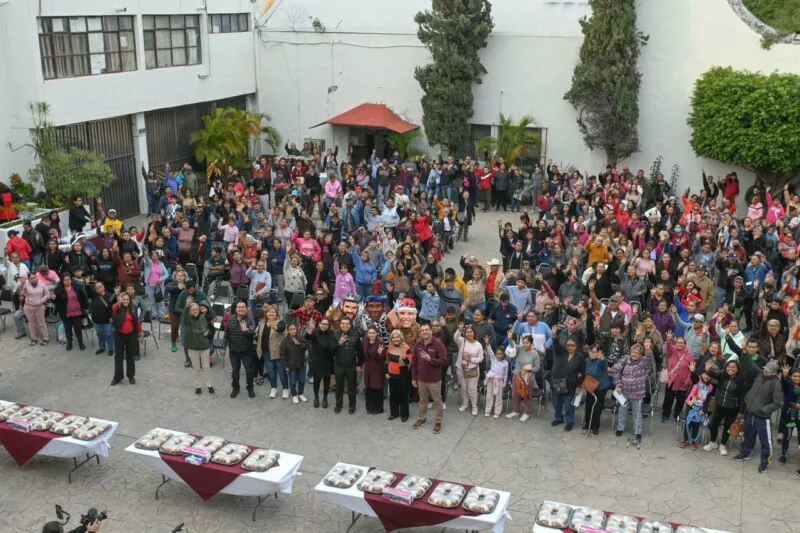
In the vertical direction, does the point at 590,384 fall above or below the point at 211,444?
above

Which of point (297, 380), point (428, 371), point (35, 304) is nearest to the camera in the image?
point (428, 371)

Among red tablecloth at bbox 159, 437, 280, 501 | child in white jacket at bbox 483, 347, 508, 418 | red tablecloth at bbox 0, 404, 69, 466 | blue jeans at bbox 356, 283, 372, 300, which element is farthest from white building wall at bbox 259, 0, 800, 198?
red tablecloth at bbox 0, 404, 69, 466

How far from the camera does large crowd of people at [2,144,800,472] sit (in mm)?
11188

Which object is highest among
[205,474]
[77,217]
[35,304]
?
[77,217]

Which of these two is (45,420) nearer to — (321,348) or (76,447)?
(76,447)

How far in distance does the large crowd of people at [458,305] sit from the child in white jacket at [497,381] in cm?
3

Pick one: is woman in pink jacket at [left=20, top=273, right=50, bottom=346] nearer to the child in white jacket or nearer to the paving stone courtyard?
the paving stone courtyard

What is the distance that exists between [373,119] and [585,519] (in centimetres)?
1907

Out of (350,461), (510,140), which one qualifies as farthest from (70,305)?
(510,140)

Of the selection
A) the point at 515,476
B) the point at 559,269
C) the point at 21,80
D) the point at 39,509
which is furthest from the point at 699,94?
the point at 39,509

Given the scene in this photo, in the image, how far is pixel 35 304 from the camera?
14.2 meters

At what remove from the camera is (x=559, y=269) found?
14305 mm

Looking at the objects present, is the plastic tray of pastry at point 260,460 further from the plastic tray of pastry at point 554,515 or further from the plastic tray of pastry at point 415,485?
the plastic tray of pastry at point 554,515

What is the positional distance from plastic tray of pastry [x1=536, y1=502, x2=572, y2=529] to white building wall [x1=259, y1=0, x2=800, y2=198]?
54.9ft
